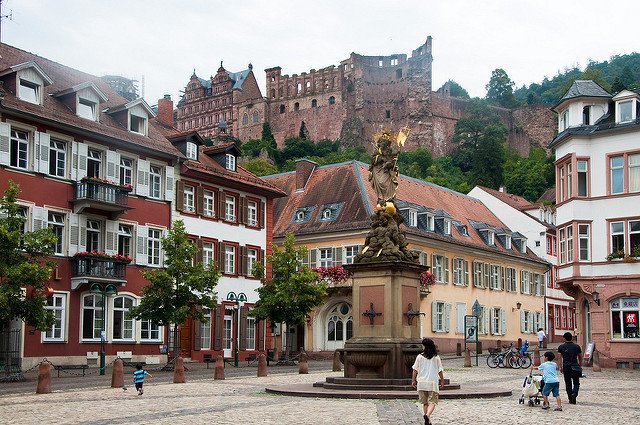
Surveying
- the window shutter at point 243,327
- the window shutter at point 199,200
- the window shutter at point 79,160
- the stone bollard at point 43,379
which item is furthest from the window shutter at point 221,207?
the stone bollard at point 43,379

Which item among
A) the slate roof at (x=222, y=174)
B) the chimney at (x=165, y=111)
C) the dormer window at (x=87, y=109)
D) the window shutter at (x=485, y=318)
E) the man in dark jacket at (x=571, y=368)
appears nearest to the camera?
the man in dark jacket at (x=571, y=368)

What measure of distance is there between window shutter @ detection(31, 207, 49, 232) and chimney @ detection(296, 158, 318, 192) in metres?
24.3

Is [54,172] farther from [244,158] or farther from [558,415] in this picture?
[244,158]

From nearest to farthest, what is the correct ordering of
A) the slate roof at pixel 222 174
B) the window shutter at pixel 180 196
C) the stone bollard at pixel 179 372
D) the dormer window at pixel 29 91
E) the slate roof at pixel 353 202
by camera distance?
the stone bollard at pixel 179 372, the dormer window at pixel 29 91, the window shutter at pixel 180 196, the slate roof at pixel 222 174, the slate roof at pixel 353 202

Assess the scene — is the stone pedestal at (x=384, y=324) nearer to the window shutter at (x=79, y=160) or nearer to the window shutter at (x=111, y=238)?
the window shutter at (x=79, y=160)

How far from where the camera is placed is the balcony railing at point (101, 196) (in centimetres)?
3772

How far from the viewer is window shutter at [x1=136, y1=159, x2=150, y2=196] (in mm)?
41400

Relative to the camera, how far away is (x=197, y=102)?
159625 mm

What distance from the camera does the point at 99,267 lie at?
1499 inches

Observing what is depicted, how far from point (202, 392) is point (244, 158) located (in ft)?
356

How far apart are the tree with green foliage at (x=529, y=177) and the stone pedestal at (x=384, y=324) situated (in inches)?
3587

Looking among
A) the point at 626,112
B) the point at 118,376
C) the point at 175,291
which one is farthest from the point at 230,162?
the point at 118,376

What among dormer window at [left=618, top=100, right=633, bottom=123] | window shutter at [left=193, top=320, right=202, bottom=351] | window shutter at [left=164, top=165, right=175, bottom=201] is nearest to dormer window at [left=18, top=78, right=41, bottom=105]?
window shutter at [left=164, top=165, right=175, bottom=201]

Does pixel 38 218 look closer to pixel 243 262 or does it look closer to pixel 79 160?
pixel 79 160
